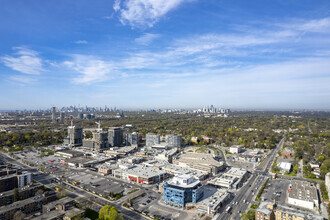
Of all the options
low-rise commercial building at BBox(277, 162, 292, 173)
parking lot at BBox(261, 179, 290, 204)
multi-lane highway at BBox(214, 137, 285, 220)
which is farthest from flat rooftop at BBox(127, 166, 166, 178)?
low-rise commercial building at BBox(277, 162, 292, 173)

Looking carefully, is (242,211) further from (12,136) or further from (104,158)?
(12,136)

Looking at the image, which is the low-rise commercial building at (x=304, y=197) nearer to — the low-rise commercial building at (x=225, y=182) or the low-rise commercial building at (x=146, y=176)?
the low-rise commercial building at (x=225, y=182)

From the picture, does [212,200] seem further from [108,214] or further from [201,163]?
[201,163]

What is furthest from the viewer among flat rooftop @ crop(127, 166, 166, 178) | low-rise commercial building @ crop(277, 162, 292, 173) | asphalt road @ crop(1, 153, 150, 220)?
low-rise commercial building @ crop(277, 162, 292, 173)

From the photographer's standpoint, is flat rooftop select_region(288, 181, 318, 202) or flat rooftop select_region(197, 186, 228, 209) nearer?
flat rooftop select_region(197, 186, 228, 209)

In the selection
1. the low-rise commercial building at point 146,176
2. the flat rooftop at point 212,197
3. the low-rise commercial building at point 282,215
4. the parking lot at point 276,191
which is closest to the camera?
the low-rise commercial building at point 282,215

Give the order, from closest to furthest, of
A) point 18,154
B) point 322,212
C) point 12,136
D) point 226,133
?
point 322,212
point 18,154
point 12,136
point 226,133

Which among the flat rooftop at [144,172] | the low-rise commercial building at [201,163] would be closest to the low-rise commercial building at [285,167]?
the low-rise commercial building at [201,163]

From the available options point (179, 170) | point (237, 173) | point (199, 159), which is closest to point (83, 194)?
point (179, 170)

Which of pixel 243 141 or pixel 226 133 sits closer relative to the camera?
pixel 243 141

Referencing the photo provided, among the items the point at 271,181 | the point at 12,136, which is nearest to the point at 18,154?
the point at 12,136

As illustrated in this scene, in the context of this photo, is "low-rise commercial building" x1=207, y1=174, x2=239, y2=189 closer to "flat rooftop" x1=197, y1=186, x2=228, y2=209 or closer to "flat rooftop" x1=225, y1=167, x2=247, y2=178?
"flat rooftop" x1=225, y1=167, x2=247, y2=178
